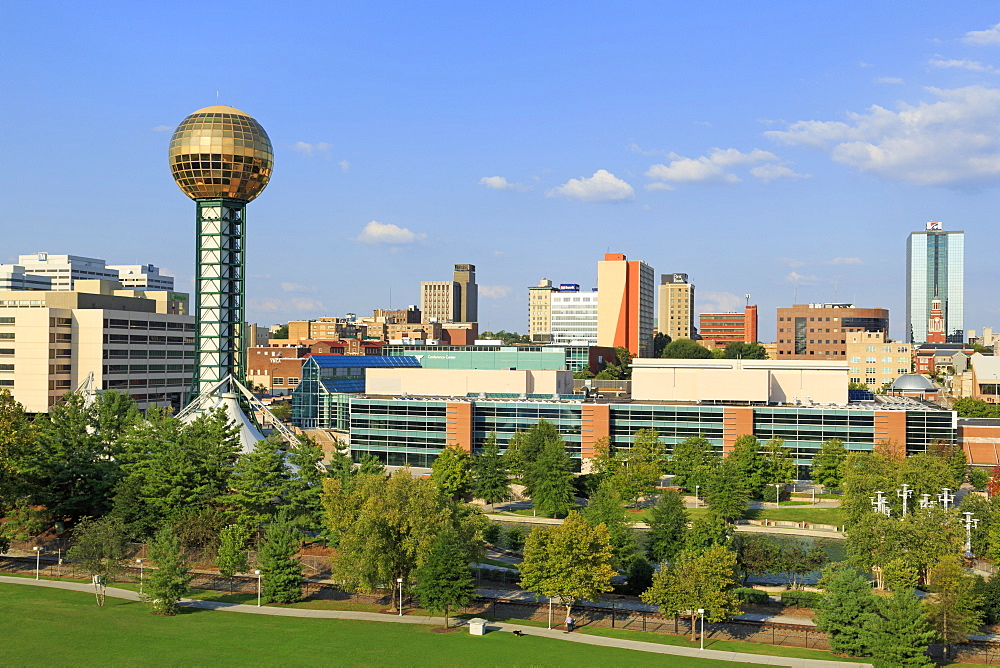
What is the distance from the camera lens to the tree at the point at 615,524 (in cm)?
6044

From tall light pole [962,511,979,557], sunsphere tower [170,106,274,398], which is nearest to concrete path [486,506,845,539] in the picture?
tall light pole [962,511,979,557]

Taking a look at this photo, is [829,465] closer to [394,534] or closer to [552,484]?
[552,484]

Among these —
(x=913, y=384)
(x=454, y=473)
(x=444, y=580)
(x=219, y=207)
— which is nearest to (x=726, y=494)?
(x=454, y=473)

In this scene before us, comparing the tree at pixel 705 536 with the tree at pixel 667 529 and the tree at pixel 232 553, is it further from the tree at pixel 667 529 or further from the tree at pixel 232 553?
the tree at pixel 232 553

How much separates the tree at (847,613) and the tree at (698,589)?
5153 mm

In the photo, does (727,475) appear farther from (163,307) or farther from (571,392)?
(163,307)

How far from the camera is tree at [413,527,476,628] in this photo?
52031mm

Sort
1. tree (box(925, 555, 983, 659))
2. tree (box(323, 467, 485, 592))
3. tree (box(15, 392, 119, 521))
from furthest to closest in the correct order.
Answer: tree (box(15, 392, 119, 521)), tree (box(323, 467, 485, 592)), tree (box(925, 555, 983, 659))

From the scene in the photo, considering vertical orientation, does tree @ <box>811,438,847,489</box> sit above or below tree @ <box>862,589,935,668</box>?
above

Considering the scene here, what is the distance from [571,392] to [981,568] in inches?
2792

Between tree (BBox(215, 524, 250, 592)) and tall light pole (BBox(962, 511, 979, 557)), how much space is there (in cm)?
4994

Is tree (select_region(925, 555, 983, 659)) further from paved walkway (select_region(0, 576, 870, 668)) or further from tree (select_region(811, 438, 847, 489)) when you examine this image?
tree (select_region(811, 438, 847, 489))

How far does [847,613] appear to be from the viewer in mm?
47531

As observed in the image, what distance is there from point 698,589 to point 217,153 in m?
73.7
